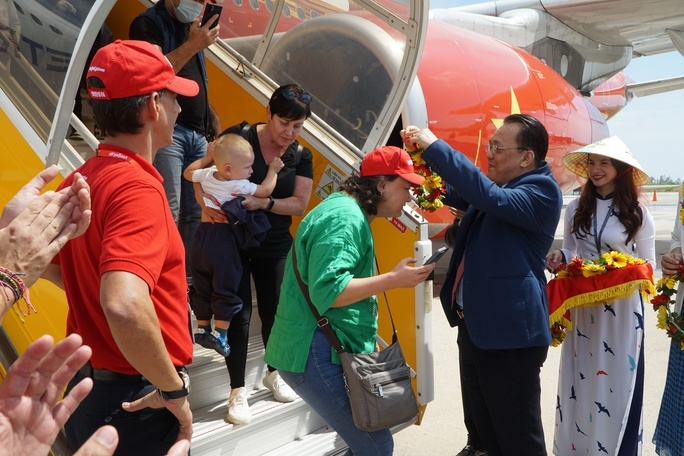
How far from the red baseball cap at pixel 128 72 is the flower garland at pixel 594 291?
2.38m

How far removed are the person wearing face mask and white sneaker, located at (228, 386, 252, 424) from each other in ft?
3.27

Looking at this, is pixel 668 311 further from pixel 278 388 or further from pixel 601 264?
pixel 278 388

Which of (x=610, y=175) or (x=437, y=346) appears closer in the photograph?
(x=610, y=175)

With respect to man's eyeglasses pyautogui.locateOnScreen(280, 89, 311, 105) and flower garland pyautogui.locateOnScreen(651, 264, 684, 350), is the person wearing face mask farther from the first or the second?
flower garland pyautogui.locateOnScreen(651, 264, 684, 350)

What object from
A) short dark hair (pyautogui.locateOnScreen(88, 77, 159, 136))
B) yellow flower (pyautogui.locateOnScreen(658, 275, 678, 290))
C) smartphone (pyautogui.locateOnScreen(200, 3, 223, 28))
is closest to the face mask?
smartphone (pyautogui.locateOnScreen(200, 3, 223, 28))

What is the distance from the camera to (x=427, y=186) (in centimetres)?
301

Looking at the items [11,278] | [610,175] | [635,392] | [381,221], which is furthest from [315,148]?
[11,278]

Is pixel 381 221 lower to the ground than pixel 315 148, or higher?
lower

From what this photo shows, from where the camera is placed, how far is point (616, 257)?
10.9ft

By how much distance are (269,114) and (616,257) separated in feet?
6.45

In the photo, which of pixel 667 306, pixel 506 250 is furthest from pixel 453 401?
pixel 506 250

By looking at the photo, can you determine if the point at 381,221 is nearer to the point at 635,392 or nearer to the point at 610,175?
the point at 610,175

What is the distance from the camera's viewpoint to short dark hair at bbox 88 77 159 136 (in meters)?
1.75

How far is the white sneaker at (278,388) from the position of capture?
11.2ft
